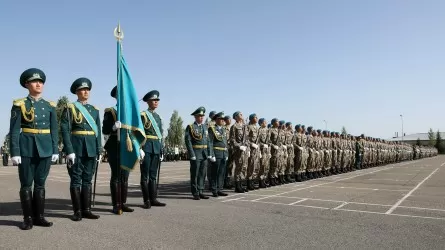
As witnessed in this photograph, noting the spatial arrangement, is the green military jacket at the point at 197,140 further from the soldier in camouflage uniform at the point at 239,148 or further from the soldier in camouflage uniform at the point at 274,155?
the soldier in camouflage uniform at the point at 274,155

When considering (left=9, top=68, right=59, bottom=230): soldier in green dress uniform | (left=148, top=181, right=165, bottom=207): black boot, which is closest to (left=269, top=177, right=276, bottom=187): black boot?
(left=148, top=181, right=165, bottom=207): black boot

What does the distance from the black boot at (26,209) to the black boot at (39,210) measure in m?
0.11

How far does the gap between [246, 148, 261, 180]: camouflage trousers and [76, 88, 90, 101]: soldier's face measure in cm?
563

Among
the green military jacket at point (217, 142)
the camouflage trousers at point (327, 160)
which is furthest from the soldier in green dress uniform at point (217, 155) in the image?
the camouflage trousers at point (327, 160)

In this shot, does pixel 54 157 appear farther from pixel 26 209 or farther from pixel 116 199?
pixel 116 199

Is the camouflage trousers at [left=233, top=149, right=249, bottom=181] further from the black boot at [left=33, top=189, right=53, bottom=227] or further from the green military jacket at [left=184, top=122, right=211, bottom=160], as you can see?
the black boot at [left=33, top=189, right=53, bottom=227]

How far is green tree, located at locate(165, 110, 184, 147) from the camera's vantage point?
83.8 metres

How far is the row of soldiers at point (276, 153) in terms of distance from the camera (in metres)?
10.7

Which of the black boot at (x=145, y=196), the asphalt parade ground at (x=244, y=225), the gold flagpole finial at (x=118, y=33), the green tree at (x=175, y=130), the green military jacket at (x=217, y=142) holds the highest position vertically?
the green tree at (x=175, y=130)

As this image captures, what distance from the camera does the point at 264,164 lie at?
1148 centimetres

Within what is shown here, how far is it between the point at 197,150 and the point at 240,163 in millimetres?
1934

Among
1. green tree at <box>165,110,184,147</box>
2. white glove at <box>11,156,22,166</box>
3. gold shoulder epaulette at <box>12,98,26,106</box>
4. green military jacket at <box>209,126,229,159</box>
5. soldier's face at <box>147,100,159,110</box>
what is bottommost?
white glove at <box>11,156,22,166</box>

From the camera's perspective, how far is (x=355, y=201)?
820 centimetres

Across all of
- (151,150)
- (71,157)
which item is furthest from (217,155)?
(71,157)
